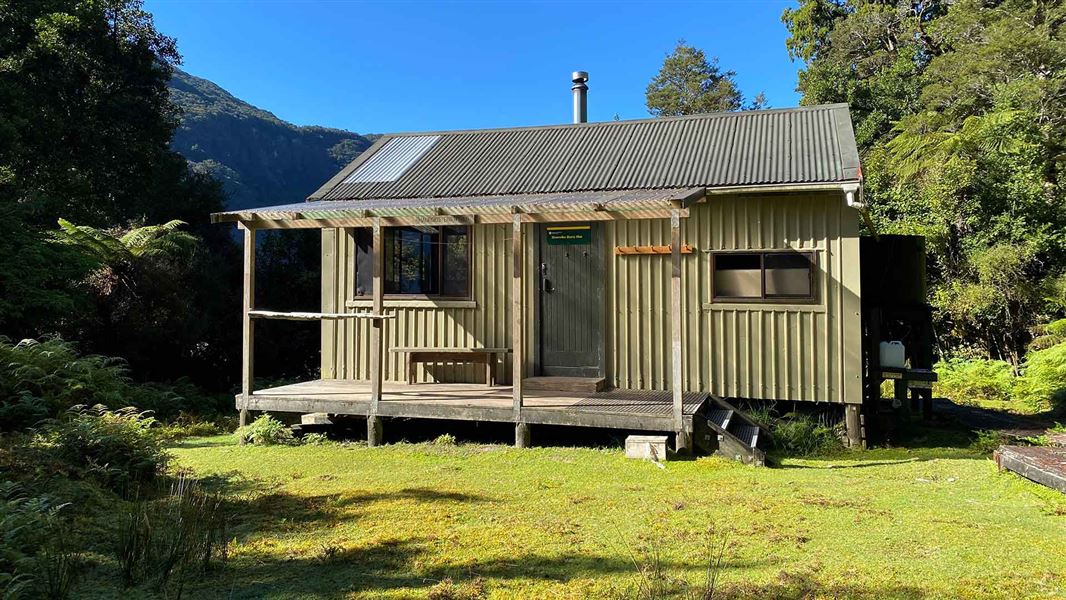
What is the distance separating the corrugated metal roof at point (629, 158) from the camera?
26.5 ft

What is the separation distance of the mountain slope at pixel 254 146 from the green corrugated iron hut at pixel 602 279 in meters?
41.2

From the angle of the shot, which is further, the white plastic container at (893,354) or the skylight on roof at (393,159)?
the skylight on roof at (393,159)

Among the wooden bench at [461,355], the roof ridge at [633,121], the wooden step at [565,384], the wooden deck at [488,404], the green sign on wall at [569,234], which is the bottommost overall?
the wooden deck at [488,404]

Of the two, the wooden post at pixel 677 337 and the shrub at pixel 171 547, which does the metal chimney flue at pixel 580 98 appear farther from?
the shrub at pixel 171 547

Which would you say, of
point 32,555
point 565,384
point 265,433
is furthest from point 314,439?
point 32,555

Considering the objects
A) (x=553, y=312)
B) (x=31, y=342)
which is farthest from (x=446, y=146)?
Result: (x=31, y=342)

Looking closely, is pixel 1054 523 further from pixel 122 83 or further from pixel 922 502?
pixel 122 83

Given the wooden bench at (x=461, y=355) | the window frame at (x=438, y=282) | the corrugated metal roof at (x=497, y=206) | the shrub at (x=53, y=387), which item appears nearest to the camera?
the corrugated metal roof at (x=497, y=206)

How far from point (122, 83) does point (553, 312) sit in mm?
13963

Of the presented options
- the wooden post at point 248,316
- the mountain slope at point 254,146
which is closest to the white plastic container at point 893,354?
the wooden post at point 248,316

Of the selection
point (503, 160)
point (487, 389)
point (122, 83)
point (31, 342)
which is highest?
point (122, 83)

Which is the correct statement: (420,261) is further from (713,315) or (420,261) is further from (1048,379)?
(1048,379)

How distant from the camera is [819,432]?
24.5 ft

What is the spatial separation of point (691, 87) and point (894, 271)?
→ 30.9 metres
